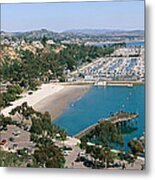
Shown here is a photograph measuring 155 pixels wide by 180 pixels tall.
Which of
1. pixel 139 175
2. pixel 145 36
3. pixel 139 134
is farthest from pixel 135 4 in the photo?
pixel 139 175

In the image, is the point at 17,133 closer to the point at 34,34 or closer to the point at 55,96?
the point at 55,96

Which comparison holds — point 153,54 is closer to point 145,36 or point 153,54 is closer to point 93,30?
point 145,36

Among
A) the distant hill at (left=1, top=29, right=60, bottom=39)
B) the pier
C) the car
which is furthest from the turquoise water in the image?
→ the distant hill at (left=1, top=29, right=60, bottom=39)

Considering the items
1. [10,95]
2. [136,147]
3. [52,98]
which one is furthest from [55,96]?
[136,147]

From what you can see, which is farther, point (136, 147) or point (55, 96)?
point (55, 96)

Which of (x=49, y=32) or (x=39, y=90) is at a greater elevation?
(x=49, y=32)
